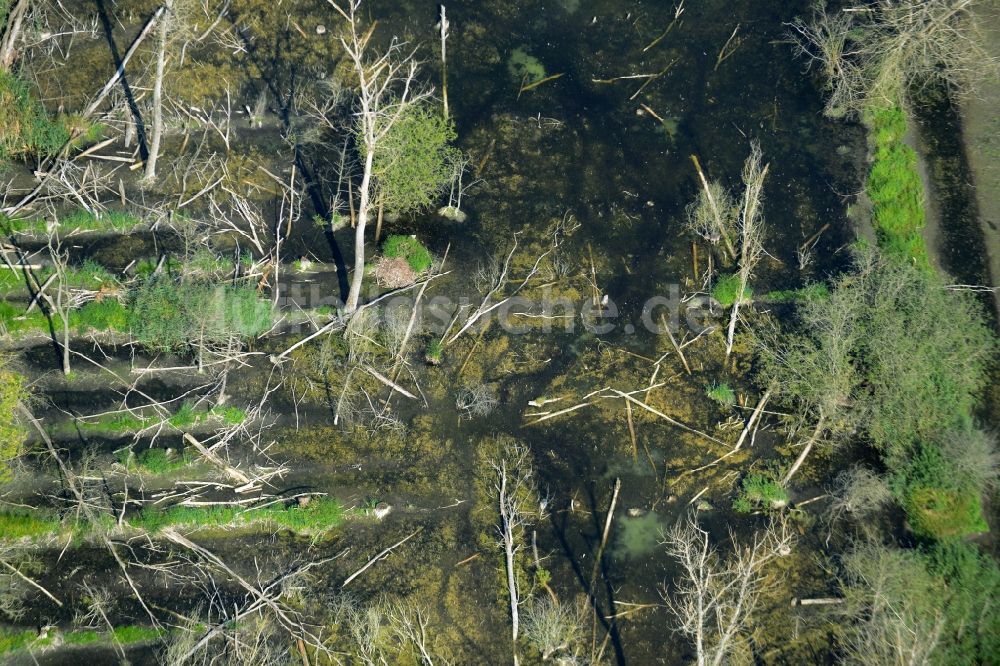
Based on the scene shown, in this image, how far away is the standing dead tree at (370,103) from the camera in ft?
58.3

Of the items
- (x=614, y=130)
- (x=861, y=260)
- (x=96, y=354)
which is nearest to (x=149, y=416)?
(x=96, y=354)

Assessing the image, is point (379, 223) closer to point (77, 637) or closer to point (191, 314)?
point (191, 314)

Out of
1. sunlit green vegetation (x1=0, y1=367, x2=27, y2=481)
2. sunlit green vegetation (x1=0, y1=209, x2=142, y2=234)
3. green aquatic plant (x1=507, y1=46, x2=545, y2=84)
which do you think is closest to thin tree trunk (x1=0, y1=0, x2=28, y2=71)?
sunlit green vegetation (x1=0, y1=209, x2=142, y2=234)

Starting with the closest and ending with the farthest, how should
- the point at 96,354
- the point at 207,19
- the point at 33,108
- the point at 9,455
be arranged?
the point at 9,455
the point at 96,354
the point at 33,108
the point at 207,19

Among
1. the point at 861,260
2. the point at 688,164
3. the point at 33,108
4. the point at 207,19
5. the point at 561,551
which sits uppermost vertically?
the point at 207,19

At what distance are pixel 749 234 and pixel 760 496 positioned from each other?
5.67 m

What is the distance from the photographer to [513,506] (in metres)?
18.2

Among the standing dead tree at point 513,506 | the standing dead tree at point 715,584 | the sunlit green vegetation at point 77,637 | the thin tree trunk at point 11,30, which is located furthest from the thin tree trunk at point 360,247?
the thin tree trunk at point 11,30

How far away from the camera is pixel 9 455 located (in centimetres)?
1836

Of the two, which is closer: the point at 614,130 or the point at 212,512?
the point at 212,512

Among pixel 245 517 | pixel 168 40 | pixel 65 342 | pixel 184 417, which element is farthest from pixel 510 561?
pixel 168 40

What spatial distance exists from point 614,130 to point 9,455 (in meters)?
15.5

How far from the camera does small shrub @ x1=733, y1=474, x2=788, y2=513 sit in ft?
61.4

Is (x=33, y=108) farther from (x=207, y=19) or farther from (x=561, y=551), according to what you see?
(x=561, y=551)
